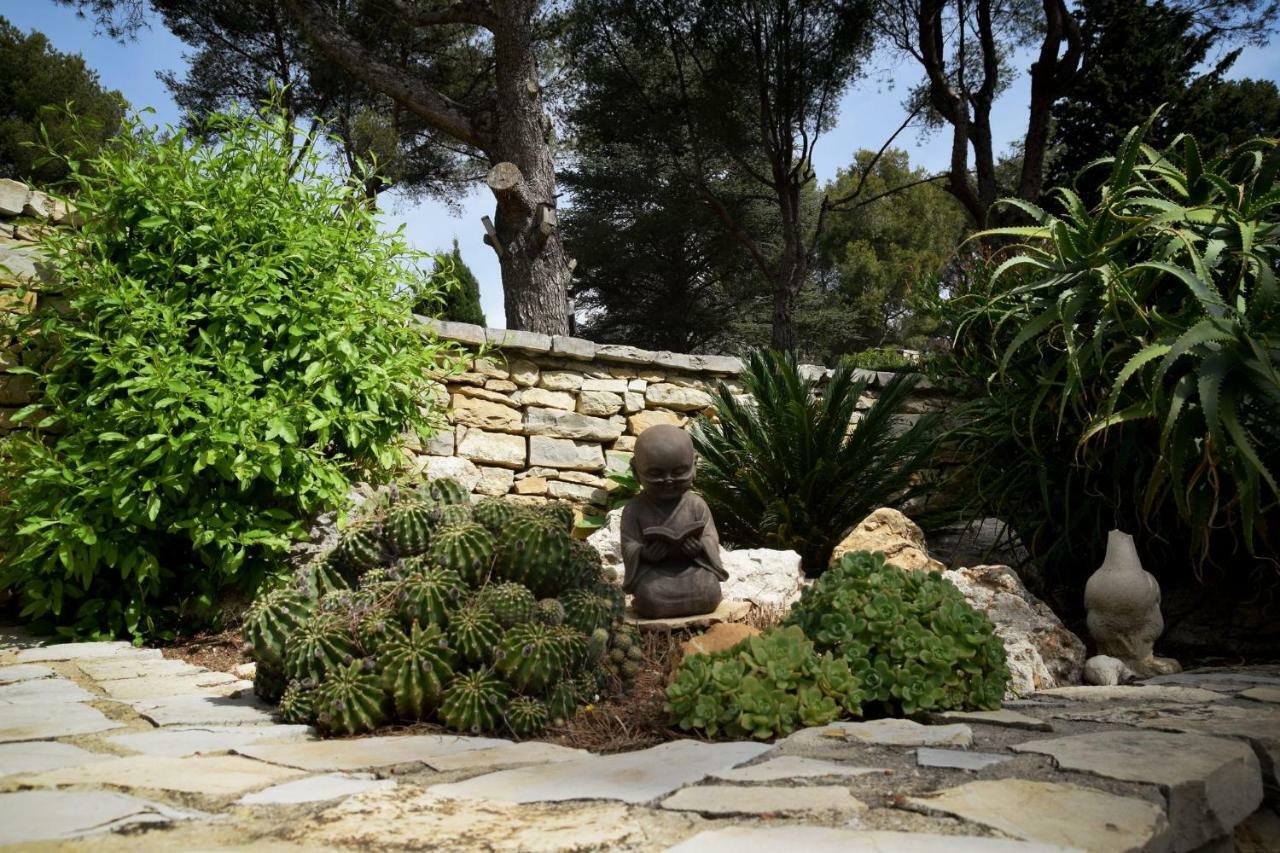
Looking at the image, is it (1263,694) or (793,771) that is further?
(1263,694)

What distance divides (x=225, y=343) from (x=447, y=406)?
1734 millimetres

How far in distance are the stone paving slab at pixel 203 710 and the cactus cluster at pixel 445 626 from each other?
0.33 feet

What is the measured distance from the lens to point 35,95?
48.2ft

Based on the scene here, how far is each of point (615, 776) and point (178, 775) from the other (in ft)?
3.33

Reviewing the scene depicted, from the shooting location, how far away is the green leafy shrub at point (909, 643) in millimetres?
2730

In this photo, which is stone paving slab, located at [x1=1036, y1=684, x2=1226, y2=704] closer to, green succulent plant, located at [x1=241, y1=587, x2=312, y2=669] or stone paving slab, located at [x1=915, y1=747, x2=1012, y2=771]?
stone paving slab, located at [x1=915, y1=747, x2=1012, y2=771]

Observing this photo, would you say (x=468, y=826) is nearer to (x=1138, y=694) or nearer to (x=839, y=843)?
(x=839, y=843)

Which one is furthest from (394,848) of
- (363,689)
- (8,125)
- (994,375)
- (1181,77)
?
→ (8,125)

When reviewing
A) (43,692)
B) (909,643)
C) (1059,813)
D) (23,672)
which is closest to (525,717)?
(909,643)

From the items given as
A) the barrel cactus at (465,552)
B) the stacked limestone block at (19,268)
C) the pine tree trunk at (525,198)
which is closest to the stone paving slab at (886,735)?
the barrel cactus at (465,552)

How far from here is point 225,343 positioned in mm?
4387

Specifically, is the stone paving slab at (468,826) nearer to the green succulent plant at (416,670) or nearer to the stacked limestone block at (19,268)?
the green succulent plant at (416,670)

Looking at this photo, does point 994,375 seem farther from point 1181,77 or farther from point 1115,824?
point 1181,77

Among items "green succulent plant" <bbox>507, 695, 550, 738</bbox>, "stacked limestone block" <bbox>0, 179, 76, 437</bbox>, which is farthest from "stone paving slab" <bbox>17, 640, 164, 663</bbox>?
"green succulent plant" <bbox>507, 695, 550, 738</bbox>
